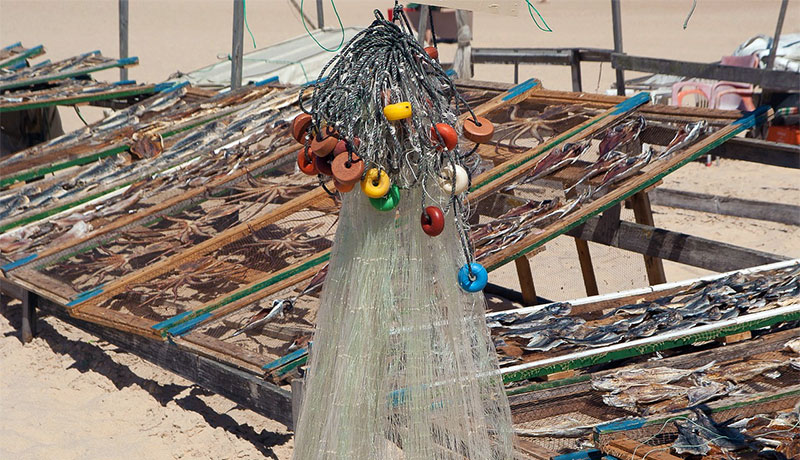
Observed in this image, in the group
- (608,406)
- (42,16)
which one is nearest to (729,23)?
(42,16)

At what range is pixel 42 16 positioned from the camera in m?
26.8

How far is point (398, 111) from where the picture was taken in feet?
7.11

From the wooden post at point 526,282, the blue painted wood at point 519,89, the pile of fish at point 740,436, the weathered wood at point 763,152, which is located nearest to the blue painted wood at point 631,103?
the weathered wood at point 763,152

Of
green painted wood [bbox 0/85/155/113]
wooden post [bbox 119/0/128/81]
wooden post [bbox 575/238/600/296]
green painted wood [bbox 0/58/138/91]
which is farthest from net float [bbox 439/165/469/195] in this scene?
wooden post [bbox 119/0/128/81]

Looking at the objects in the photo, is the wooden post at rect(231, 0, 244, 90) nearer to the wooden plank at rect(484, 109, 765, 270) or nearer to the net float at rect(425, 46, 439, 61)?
the wooden plank at rect(484, 109, 765, 270)

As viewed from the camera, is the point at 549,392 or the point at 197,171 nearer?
the point at 549,392

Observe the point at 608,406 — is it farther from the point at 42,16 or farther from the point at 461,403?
the point at 42,16

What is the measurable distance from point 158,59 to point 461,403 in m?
18.6

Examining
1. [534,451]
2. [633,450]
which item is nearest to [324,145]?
[534,451]

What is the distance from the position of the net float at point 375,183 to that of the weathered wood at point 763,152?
3464 mm

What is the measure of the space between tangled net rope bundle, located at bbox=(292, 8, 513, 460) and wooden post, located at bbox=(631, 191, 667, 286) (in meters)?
3.21

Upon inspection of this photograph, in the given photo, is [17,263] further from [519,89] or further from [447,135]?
[447,135]

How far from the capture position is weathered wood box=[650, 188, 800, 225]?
726cm

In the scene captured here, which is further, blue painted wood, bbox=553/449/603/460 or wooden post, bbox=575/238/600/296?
wooden post, bbox=575/238/600/296
